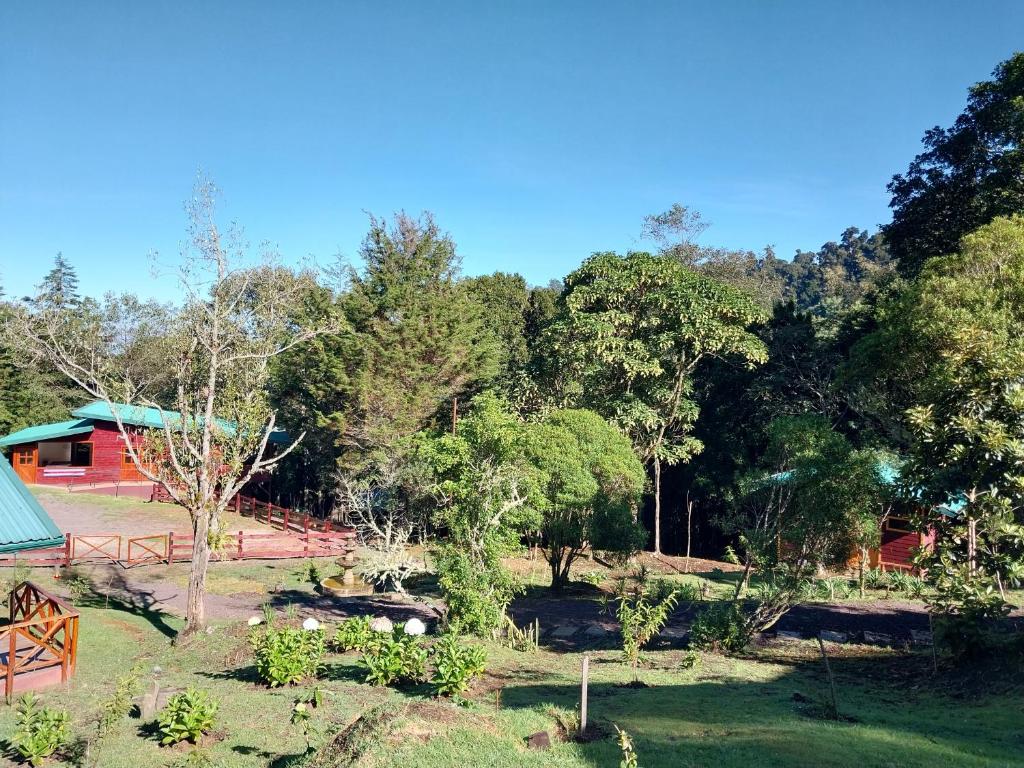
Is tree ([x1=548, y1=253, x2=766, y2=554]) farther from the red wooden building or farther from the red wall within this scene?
the red wall

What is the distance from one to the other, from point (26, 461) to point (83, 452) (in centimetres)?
263

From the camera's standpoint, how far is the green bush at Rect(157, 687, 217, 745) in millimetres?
8953

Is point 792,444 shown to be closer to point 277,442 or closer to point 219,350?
point 219,350

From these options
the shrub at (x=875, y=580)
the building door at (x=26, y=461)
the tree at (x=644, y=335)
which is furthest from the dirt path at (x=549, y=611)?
the building door at (x=26, y=461)

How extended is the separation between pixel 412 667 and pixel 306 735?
2553 mm

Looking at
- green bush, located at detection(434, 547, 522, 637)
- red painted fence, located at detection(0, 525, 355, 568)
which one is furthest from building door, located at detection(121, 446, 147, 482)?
green bush, located at detection(434, 547, 522, 637)

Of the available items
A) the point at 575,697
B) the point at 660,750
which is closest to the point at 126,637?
the point at 575,697

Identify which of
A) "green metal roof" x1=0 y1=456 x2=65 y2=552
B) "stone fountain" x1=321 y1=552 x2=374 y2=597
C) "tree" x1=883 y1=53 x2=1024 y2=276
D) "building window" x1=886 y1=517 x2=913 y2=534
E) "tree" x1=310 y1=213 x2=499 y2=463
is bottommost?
"stone fountain" x1=321 y1=552 x2=374 y2=597

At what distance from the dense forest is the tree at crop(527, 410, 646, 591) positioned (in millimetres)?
76

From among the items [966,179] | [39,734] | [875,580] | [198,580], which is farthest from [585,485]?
[966,179]

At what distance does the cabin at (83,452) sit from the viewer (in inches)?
1517

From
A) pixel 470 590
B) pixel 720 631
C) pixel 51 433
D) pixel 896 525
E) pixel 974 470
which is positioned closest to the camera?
pixel 974 470

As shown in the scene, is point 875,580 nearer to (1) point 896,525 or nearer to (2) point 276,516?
(1) point 896,525

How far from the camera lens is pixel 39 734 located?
8406mm
